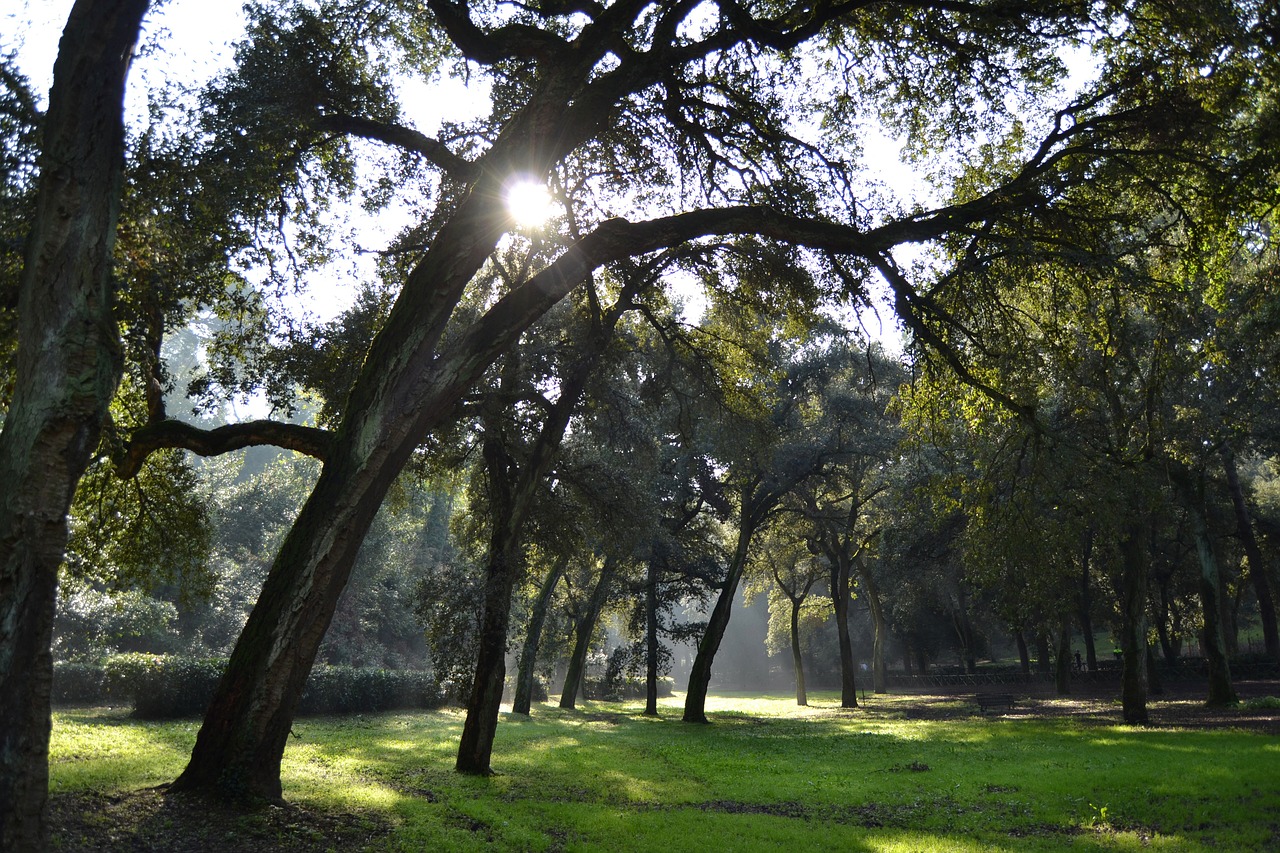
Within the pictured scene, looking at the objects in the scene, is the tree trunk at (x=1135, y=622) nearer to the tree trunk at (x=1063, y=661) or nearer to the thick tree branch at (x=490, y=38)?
the tree trunk at (x=1063, y=661)

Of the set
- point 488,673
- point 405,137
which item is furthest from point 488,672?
point 405,137

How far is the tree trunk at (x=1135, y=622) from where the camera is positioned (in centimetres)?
1891

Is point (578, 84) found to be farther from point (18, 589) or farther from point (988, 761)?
point (988, 761)

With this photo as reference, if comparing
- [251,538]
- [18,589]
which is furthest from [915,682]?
[18,589]

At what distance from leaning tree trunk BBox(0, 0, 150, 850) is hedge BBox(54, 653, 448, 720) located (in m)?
9.85

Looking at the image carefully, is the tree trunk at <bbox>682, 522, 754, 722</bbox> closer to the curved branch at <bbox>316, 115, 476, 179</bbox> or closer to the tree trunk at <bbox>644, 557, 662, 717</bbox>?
the tree trunk at <bbox>644, 557, 662, 717</bbox>

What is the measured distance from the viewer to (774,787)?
12633 millimetres

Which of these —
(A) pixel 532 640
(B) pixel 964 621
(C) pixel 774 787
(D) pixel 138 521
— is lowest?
(C) pixel 774 787

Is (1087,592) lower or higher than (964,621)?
higher

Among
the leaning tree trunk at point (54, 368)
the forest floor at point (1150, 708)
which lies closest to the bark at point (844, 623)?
the forest floor at point (1150, 708)

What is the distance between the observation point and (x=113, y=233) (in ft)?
19.4

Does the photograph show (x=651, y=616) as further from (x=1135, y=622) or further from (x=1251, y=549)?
(x=1251, y=549)

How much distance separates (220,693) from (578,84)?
746cm

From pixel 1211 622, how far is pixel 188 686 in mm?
28315
